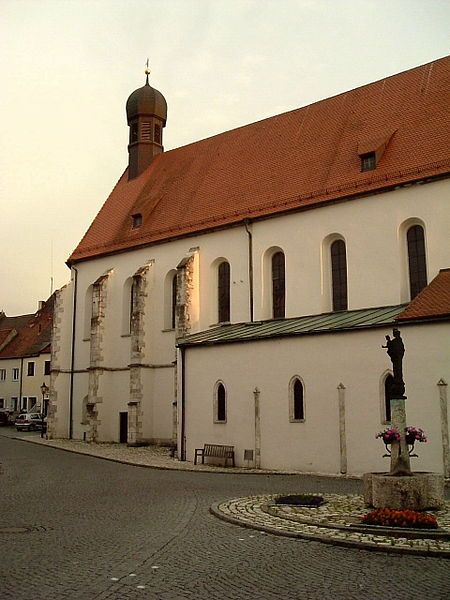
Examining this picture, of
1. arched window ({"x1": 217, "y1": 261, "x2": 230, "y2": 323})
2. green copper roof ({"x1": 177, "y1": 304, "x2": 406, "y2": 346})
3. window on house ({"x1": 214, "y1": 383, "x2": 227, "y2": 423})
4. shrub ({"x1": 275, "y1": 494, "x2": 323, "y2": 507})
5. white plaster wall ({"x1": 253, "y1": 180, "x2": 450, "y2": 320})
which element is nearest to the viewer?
shrub ({"x1": 275, "y1": 494, "x2": 323, "y2": 507})

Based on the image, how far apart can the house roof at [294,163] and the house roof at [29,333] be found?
2048cm

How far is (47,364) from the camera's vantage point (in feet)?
162

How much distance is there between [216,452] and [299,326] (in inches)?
182

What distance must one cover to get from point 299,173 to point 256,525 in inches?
664

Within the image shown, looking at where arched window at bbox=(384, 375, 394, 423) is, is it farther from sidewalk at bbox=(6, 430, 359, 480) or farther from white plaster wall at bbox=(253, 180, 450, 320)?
white plaster wall at bbox=(253, 180, 450, 320)

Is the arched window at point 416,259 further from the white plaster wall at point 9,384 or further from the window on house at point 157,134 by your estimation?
the white plaster wall at point 9,384

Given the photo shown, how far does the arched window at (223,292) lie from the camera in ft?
83.5

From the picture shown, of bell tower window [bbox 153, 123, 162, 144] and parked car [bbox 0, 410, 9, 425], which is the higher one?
bell tower window [bbox 153, 123, 162, 144]

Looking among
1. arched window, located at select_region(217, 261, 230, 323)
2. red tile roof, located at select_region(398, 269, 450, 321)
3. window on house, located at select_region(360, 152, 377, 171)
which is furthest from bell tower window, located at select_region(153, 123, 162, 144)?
red tile roof, located at select_region(398, 269, 450, 321)

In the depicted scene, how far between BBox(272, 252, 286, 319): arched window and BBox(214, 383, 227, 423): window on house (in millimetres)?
3863

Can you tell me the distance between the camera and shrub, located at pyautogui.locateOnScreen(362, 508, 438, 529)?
28.7 ft

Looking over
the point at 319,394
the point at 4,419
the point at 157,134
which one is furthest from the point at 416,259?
the point at 4,419

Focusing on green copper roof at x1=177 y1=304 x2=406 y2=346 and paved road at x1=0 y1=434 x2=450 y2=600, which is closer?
paved road at x1=0 y1=434 x2=450 y2=600

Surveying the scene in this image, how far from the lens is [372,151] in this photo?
21.6 metres
